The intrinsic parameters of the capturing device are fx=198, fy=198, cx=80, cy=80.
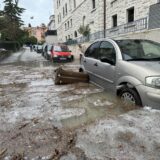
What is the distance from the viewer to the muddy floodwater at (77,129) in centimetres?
272

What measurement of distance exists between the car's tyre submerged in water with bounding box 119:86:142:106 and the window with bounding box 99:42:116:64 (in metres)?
0.83

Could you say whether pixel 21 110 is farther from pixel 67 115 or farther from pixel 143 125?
pixel 143 125

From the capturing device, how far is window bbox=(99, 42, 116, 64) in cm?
496

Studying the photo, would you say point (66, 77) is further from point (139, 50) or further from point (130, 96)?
point (130, 96)

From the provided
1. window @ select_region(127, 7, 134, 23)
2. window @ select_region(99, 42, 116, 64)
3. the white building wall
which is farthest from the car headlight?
window @ select_region(127, 7, 134, 23)

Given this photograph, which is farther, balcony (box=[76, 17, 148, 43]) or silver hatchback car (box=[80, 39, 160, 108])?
balcony (box=[76, 17, 148, 43])

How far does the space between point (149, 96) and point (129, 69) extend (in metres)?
0.79

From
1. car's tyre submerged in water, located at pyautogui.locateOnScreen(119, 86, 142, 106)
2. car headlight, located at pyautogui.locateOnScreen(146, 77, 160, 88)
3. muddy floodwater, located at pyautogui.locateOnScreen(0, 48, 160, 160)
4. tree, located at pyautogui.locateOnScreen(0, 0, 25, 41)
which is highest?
tree, located at pyautogui.locateOnScreen(0, 0, 25, 41)

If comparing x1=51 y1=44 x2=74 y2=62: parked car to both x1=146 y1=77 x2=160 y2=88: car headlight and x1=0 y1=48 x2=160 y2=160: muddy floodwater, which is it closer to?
x1=0 y1=48 x2=160 y2=160: muddy floodwater

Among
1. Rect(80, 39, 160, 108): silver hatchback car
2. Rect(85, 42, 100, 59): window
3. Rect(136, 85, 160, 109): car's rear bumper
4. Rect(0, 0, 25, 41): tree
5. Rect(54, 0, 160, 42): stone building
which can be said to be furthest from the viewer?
Rect(0, 0, 25, 41): tree

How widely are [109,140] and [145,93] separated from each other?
1.28 m

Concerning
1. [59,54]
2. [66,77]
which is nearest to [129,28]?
[59,54]

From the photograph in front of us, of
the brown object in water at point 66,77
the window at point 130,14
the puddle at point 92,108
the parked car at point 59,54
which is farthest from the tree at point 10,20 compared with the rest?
the puddle at point 92,108

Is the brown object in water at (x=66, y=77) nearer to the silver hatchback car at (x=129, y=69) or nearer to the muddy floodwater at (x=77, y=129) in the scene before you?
the silver hatchback car at (x=129, y=69)
